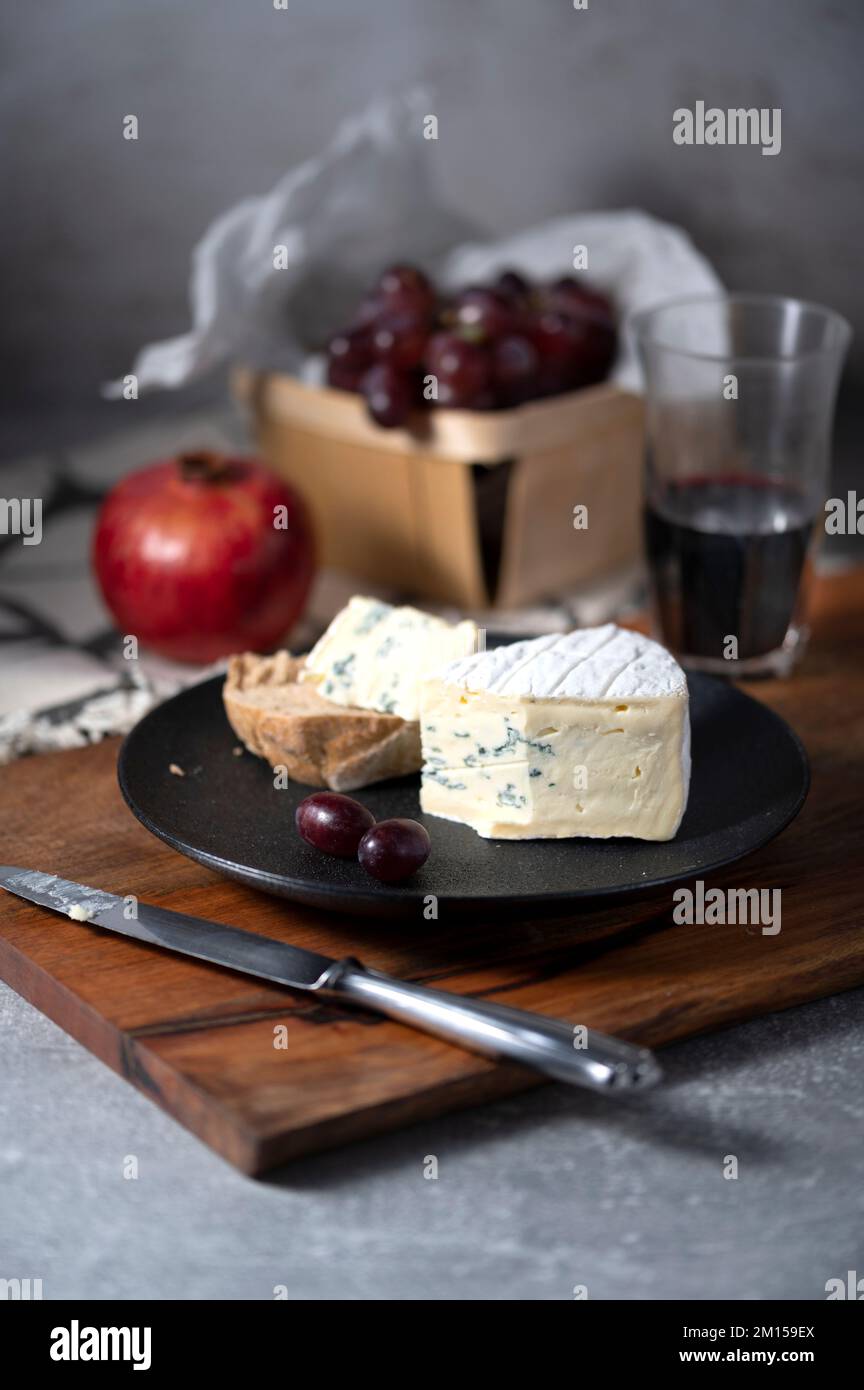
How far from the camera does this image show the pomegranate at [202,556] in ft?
7.64

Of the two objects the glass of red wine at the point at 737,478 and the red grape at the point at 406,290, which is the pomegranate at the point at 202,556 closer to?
the red grape at the point at 406,290

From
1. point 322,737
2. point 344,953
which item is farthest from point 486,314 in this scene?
point 344,953

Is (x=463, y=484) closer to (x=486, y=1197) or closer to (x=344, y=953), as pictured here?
(x=344, y=953)

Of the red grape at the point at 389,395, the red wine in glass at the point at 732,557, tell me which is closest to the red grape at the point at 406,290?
the red grape at the point at 389,395

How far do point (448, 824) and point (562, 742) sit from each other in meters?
0.16

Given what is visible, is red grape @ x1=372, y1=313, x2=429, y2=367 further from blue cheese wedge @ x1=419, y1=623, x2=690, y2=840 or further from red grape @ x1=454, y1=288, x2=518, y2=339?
blue cheese wedge @ x1=419, y1=623, x2=690, y2=840

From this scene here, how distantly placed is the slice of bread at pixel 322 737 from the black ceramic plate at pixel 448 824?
0.08 feet

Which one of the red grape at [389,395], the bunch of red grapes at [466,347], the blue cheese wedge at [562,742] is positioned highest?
the bunch of red grapes at [466,347]

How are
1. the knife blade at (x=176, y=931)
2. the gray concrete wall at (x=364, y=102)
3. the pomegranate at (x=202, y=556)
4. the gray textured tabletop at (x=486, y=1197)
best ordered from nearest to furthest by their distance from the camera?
the gray textured tabletop at (x=486, y=1197) → the knife blade at (x=176, y=931) → the pomegranate at (x=202, y=556) → the gray concrete wall at (x=364, y=102)

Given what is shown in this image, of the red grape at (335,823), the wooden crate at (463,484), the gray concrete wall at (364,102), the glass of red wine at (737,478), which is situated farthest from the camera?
the gray concrete wall at (364,102)

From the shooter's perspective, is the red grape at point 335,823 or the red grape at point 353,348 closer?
the red grape at point 335,823

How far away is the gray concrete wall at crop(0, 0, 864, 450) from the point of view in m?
3.22

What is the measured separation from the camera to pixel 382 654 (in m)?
1.75

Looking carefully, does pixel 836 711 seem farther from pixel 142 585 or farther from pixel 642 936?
pixel 142 585
